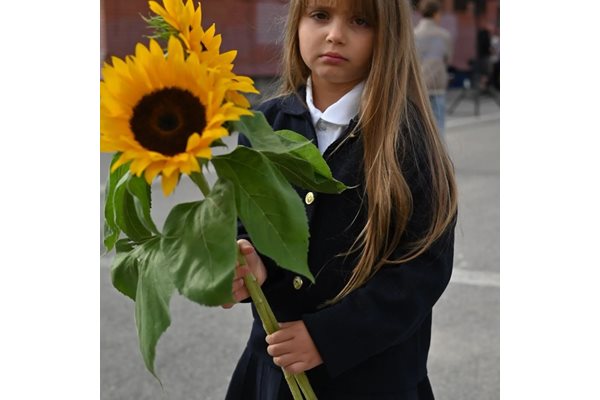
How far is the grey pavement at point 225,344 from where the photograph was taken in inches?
150

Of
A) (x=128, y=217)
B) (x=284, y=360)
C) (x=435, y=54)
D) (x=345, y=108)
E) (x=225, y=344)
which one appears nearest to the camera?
(x=128, y=217)

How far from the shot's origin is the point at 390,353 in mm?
1778

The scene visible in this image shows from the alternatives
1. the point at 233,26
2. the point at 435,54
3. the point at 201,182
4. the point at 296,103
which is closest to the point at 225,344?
the point at 296,103

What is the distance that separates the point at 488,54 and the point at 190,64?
697 inches

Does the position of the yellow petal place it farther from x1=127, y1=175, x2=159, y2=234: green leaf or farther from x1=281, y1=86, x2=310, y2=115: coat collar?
x1=281, y1=86, x2=310, y2=115: coat collar

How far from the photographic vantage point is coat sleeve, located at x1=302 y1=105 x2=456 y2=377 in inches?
64.9

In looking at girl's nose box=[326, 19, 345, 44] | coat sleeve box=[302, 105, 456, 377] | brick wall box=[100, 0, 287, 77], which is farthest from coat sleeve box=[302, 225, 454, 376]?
brick wall box=[100, 0, 287, 77]

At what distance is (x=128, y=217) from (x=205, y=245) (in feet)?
0.73

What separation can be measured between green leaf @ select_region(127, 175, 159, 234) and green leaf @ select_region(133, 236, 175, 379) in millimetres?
64

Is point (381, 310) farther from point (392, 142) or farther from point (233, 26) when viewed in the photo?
point (233, 26)

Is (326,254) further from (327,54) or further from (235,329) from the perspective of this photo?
(235,329)

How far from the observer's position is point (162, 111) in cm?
131

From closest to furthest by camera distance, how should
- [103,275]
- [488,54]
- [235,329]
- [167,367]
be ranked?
[167,367] < [235,329] < [103,275] < [488,54]

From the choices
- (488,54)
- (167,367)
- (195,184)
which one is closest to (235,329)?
(167,367)
